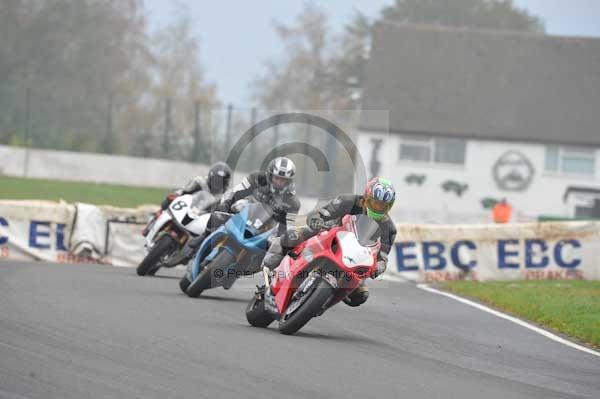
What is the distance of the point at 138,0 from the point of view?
3024 inches

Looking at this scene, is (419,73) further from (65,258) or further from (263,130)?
(65,258)

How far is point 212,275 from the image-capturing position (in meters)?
12.8

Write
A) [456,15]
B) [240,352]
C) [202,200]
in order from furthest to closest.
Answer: [456,15] → [202,200] → [240,352]

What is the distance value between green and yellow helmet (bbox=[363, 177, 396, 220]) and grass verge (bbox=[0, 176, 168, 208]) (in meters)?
18.9

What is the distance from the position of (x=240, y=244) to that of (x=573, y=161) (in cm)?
3906

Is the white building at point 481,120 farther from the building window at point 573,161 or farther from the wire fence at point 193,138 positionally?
the wire fence at point 193,138

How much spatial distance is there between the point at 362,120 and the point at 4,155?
1734cm

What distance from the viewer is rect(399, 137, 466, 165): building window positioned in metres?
50.0

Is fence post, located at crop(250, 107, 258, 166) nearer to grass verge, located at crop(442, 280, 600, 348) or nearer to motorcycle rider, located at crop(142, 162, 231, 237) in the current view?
grass verge, located at crop(442, 280, 600, 348)

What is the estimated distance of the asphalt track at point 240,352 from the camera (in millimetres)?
7512

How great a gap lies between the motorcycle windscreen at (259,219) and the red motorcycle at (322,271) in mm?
1578

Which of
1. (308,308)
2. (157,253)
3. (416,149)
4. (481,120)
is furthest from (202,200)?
(481,120)

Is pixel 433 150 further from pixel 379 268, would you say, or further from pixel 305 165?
pixel 379 268

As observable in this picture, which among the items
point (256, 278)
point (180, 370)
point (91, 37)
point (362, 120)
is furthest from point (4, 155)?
point (180, 370)
